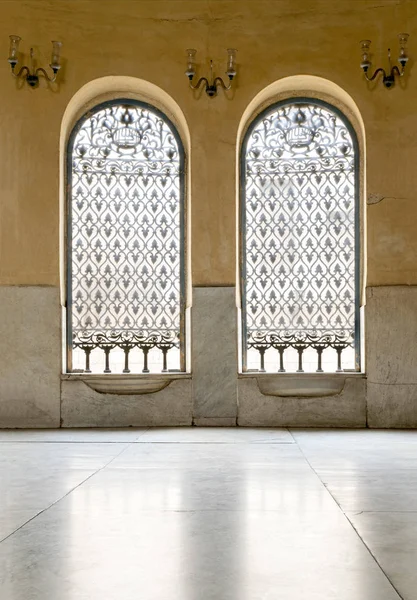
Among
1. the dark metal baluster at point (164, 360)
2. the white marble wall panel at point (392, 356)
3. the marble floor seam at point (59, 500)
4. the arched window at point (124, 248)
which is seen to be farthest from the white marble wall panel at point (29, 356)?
the white marble wall panel at point (392, 356)

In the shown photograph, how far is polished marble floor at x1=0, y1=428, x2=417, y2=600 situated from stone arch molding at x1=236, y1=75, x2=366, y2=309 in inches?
92.9

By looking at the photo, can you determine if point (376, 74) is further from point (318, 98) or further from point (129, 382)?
point (129, 382)

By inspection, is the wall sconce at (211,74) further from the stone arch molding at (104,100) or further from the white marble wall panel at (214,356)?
the white marble wall panel at (214,356)

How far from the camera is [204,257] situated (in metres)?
7.20

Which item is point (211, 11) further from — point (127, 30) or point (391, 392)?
point (391, 392)

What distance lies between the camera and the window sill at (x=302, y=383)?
712cm

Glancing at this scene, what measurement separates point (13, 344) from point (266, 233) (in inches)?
109

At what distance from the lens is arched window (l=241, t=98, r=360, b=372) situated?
7426 millimetres

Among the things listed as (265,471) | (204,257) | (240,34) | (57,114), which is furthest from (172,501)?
(240,34)

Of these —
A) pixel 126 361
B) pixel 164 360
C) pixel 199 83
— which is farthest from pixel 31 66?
pixel 164 360

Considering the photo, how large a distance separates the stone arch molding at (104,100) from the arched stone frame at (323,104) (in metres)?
0.54

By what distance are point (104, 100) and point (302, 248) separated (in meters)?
2.58

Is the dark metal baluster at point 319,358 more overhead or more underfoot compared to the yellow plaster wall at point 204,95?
more underfoot

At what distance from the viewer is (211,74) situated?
23.7 ft
